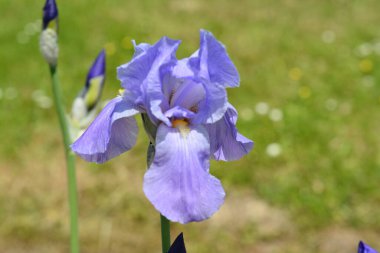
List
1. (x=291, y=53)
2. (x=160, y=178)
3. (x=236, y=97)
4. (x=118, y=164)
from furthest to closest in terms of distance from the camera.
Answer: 1. (x=291, y=53)
2. (x=236, y=97)
3. (x=118, y=164)
4. (x=160, y=178)

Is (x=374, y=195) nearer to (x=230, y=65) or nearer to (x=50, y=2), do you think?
(x=50, y=2)

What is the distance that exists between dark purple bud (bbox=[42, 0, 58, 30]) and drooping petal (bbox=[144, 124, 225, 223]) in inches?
24.3

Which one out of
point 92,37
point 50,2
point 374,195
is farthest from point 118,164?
point 50,2

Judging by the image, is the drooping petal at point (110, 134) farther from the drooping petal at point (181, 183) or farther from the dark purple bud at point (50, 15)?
the dark purple bud at point (50, 15)

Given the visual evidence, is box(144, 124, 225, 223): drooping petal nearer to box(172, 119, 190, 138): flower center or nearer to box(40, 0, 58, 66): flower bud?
box(172, 119, 190, 138): flower center

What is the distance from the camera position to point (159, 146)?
560mm

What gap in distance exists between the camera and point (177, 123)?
596 millimetres

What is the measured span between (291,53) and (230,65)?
3.14 m

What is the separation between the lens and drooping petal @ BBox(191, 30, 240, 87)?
59cm

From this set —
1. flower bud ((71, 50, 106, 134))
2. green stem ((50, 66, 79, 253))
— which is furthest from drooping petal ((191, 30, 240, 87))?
flower bud ((71, 50, 106, 134))

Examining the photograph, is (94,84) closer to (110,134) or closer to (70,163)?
(70,163)

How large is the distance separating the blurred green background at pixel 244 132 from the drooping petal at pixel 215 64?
171 cm

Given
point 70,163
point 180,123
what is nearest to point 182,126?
point 180,123

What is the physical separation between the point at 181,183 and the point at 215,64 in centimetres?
13
